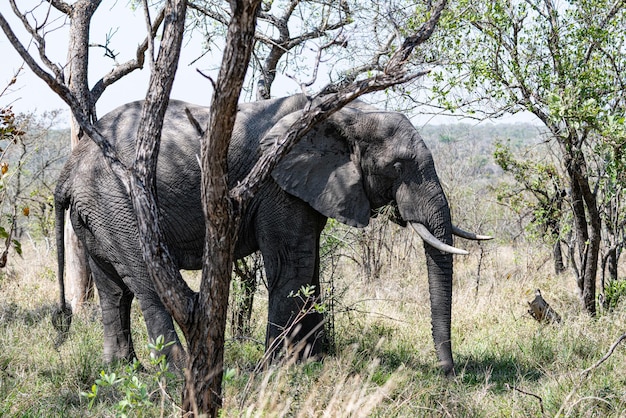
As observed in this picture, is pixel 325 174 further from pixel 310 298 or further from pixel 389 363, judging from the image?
pixel 389 363

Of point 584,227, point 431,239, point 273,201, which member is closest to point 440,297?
point 431,239

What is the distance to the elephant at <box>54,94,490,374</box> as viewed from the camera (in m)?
6.17

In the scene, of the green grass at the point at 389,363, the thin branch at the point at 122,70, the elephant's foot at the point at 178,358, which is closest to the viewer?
the green grass at the point at 389,363

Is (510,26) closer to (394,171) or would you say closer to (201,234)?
(394,171)

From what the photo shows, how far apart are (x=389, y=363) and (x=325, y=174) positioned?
182 cm

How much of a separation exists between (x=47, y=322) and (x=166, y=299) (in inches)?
162

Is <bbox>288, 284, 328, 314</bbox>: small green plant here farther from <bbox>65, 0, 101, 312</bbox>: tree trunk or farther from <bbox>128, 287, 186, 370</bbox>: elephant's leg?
<bbox>65, 0, 101, 312</bbox>: tree trunk

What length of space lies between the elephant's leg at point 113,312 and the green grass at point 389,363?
20 centimetres

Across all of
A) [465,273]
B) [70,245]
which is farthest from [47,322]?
[465,273]

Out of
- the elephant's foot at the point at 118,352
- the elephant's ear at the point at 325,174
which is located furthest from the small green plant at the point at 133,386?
the elephant's ear at the point at 325,174

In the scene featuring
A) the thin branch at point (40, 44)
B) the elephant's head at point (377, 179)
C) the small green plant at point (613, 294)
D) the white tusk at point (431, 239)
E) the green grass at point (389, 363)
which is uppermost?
the thin branch at point (40, 44)

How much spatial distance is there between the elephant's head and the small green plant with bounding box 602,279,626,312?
2.39 meters

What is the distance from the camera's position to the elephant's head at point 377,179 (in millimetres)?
6211

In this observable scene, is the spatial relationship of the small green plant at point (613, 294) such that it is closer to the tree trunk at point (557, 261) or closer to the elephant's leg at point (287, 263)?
the tree trunk at point (557, 261)
